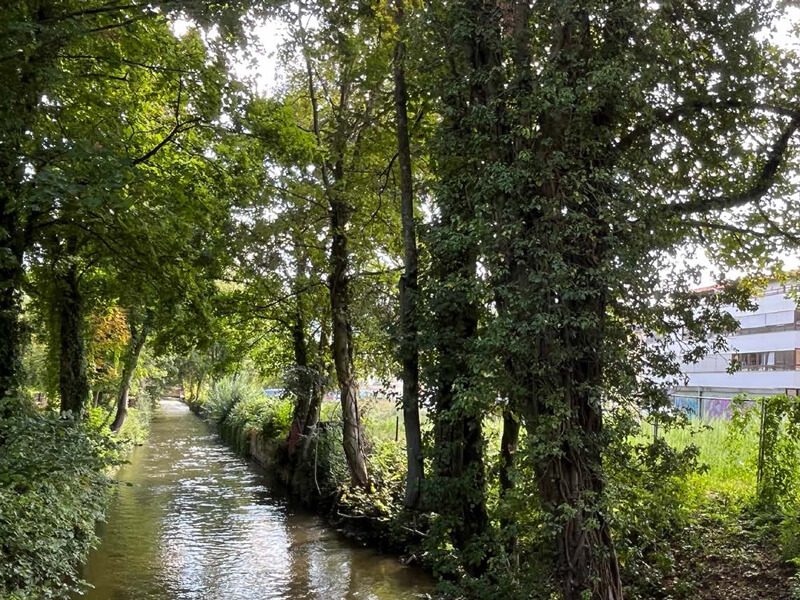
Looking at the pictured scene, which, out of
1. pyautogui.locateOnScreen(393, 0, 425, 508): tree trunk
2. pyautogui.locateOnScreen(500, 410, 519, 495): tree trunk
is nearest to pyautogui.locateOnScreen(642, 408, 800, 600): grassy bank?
pyautogui.locateOnScreen(500, 410, 519, 495): tree trunk

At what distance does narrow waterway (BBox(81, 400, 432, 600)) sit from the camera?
891 centimetres

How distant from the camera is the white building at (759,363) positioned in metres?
10.0

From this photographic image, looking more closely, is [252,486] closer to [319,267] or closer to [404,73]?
[319,267]

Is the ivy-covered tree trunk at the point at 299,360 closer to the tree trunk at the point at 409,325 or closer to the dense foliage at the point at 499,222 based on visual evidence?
the dense foliage at the point at 499,222

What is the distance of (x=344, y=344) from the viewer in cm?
1211

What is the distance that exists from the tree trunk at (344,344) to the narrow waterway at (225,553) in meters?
1.57

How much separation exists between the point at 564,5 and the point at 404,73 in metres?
3.12

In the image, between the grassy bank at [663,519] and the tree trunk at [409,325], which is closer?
the grassy bank at [663,519]

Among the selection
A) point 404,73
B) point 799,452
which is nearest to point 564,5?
point 404,73

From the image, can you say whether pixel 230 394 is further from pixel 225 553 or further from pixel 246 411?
pixel 225 553

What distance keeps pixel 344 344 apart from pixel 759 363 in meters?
7.95

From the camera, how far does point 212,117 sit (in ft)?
29.2

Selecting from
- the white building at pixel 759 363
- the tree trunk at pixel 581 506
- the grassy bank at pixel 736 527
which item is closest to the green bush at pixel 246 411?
the white building at pixel 759 363

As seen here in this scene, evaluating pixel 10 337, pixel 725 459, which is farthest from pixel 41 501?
pixel 725 459
